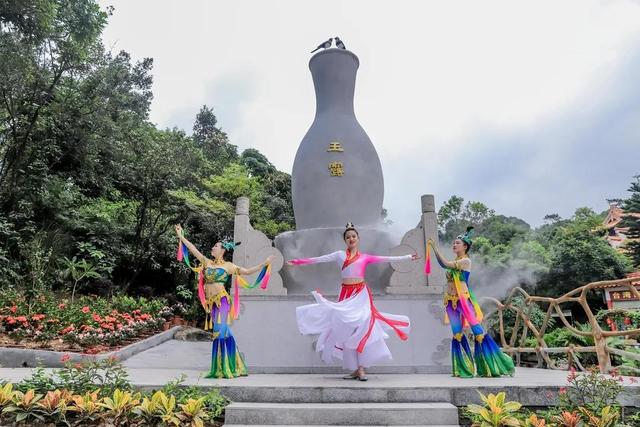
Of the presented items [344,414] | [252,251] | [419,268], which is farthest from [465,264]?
[252,251]

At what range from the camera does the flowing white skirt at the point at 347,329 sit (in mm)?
5012

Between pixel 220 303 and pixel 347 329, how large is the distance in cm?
169

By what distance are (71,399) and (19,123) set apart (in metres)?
13.5

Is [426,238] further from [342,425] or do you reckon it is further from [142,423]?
[142,423]

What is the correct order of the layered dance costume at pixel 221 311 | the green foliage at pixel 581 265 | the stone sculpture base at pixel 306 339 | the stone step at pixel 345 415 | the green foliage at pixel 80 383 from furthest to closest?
1. the green foliage at pixel 581 265
2. the stone sculpture base at pixel 306 339
3. the layered dance costume at pixel 221 311
4. the green foliage at pixel 80 383
5. the stone step at pixel 345 415

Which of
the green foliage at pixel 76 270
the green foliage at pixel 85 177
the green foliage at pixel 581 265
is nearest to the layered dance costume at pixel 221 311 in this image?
the green foliage at pixel 85 177

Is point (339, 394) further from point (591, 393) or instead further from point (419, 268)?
point (419, 268)

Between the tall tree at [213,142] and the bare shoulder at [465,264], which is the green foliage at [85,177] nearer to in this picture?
the tall tree at [213,142]

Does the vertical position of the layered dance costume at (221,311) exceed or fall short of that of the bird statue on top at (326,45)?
it falls short

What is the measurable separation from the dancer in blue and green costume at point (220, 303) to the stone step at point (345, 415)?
1.30 meters

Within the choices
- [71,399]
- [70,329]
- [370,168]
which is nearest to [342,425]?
[71,399]

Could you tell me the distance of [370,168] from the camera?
802cm

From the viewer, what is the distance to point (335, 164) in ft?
25.5

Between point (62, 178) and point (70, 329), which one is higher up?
point (62, 178)
